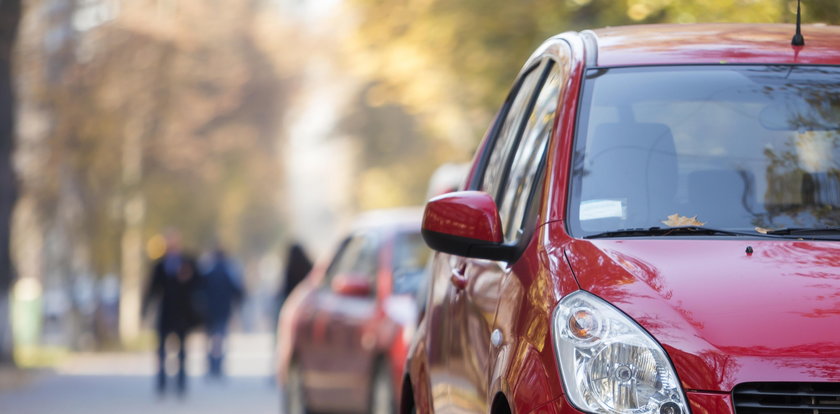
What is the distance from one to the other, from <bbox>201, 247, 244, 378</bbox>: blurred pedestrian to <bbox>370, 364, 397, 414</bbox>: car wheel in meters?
12.6

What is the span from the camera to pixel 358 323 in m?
12.3

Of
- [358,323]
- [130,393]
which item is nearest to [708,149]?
[358,323]

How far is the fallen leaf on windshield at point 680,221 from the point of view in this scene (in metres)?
4.70

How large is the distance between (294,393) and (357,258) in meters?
1.45

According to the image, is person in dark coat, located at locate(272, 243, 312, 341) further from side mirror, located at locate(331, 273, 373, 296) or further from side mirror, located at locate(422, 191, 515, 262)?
side mirror, located at locate(422, 191, 515, 262)

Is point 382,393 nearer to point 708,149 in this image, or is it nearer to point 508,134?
point 508,134

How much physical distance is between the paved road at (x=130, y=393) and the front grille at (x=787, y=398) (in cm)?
1300

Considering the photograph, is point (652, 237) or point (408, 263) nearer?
point (652, 237)

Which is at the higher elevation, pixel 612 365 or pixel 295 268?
pixel 295 268

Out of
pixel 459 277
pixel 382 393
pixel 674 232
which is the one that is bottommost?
pixel 382 393

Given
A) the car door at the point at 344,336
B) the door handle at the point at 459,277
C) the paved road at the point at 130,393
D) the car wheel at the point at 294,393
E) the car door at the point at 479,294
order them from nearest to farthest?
1. the car door at the point at 479,294
2. the door handle at the point at 459,277
3. the car door at the point at 344,336
4. the car wheel at the point at 294,393
5. the paved road at the point at 130,393

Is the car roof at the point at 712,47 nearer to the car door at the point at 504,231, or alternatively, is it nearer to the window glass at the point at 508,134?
the car door at the point at 504,231

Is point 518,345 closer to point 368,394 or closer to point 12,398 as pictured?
point 368,394

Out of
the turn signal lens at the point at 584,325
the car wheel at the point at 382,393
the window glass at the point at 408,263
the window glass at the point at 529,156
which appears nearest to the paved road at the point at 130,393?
the window glass at the point at 408,263
